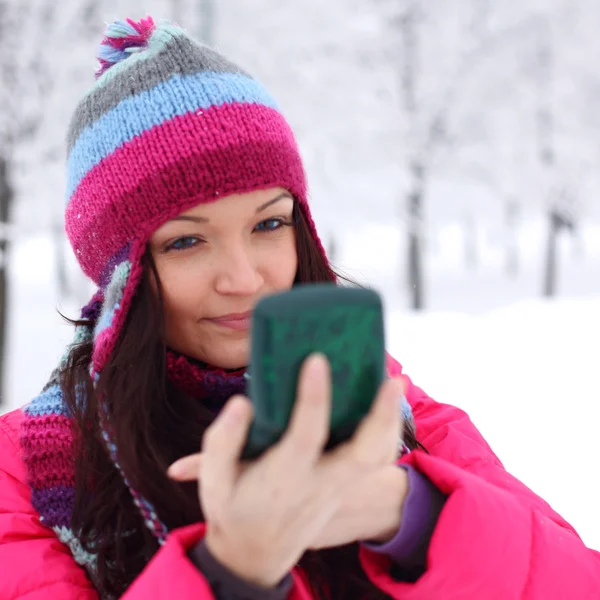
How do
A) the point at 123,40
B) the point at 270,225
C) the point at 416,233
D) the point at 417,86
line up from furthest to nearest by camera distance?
1. the point at 416,233
2. the point at 417,86
3. the point at 123,40
4. the point at 270,225

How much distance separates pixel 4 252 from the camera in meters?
5.62

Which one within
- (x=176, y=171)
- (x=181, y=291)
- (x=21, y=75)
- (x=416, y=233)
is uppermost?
(x=21, y=75)

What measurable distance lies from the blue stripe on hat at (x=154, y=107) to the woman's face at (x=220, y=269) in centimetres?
25

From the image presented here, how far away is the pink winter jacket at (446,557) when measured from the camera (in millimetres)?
921

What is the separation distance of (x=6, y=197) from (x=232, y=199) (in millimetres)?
5003

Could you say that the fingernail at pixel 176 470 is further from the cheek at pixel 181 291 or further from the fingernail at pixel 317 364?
the cheek at pixel 181 291

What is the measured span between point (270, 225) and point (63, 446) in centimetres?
77

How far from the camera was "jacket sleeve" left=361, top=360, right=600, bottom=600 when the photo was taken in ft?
3.37

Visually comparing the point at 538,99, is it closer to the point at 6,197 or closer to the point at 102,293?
the point at 6,197

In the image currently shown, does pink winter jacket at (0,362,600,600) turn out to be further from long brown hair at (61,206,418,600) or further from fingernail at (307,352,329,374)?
fingernail at (307,352,329,374)

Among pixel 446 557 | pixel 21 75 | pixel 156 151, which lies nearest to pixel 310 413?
pixel 446 557

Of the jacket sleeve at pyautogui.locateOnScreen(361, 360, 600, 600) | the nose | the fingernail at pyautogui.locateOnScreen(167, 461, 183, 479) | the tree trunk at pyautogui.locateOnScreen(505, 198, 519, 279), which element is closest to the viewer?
the fingernail at pyautogui.locateOnScreen(167, 461, 183, 479)

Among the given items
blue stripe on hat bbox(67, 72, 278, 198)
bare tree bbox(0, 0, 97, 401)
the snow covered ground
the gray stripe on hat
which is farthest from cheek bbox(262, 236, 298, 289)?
bare tree bbox(0, 0, 97, 401)

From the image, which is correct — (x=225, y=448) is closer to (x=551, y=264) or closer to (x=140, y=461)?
(x=140, y=461)
